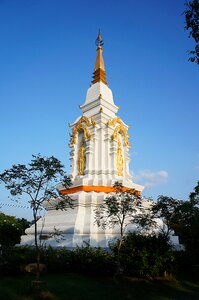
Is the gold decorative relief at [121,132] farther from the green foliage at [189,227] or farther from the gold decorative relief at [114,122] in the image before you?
the green foliage at [189,227]

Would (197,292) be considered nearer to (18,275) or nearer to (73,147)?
(18,275)

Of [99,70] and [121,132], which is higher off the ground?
[99,70]

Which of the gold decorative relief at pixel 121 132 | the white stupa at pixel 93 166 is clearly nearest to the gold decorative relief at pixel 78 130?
the white stupa at pixel 93 166

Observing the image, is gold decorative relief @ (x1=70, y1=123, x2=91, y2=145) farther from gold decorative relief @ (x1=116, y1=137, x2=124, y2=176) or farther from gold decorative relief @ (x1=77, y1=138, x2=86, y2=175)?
gold decorative relief @ (x1=116, y1=137, x2=124, y2=176)

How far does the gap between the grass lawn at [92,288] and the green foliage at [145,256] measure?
18.1 inches

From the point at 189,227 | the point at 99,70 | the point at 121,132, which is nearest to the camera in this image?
the point at 189,227

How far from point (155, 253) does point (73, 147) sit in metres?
12.2

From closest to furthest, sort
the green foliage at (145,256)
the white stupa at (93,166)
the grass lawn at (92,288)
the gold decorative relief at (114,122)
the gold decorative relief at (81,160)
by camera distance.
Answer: the grass lawn at (92,288)
the green foliage at (145,256)
the white stupa at (93,166)
the gold decorative relief at (81,160)
the gold decorative relief at (114,122)

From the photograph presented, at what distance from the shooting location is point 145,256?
1033cm

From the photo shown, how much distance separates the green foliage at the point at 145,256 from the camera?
33.9ft

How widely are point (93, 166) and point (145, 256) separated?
9805 millimetres

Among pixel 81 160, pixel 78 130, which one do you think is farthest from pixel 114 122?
pixel 81 160

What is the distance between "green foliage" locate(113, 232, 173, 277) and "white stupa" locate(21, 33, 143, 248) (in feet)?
11.0

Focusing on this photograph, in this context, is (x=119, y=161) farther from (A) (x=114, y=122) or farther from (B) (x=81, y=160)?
(A) (x=114, y=122)
